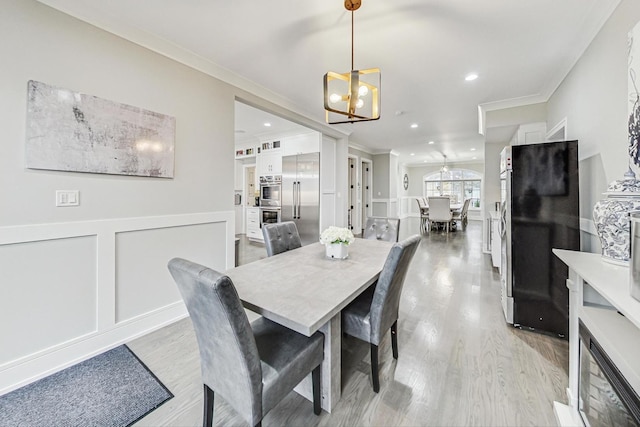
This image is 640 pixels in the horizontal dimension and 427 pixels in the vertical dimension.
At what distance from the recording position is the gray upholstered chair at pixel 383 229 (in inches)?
120

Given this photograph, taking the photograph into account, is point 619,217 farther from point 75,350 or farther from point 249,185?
point 249,185

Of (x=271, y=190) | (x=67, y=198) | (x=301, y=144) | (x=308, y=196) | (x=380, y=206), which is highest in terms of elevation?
(x=301, y=144)

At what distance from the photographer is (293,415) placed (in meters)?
1.45

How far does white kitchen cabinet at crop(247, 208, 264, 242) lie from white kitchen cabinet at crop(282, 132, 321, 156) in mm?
1853

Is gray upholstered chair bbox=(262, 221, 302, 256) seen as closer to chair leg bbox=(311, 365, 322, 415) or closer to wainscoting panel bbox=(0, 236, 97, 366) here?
chair leg bbox=(311, 365, 322, 415)

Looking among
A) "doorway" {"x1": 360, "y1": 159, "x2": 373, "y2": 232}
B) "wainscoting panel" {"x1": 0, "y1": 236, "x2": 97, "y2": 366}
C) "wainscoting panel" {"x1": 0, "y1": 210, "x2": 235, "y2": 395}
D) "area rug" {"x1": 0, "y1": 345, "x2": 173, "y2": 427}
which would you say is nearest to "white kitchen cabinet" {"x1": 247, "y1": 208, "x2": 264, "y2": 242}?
"doorway" {"x1": 360, "y1": 159, "x2": 373, "y2": 232}

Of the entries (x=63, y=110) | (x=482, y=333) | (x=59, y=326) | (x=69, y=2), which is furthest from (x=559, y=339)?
(x=69, y=2)

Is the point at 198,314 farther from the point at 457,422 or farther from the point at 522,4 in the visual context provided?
the point at 522,4

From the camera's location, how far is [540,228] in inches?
88.6

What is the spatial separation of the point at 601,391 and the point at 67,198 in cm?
334

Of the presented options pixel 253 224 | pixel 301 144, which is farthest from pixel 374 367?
pixel 253 224

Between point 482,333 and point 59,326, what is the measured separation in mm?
3457

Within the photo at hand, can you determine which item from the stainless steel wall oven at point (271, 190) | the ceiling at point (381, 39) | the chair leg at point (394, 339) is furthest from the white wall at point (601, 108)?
the stainless steel wall oven at point (271, 190)

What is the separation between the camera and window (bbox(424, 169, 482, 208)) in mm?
11969
